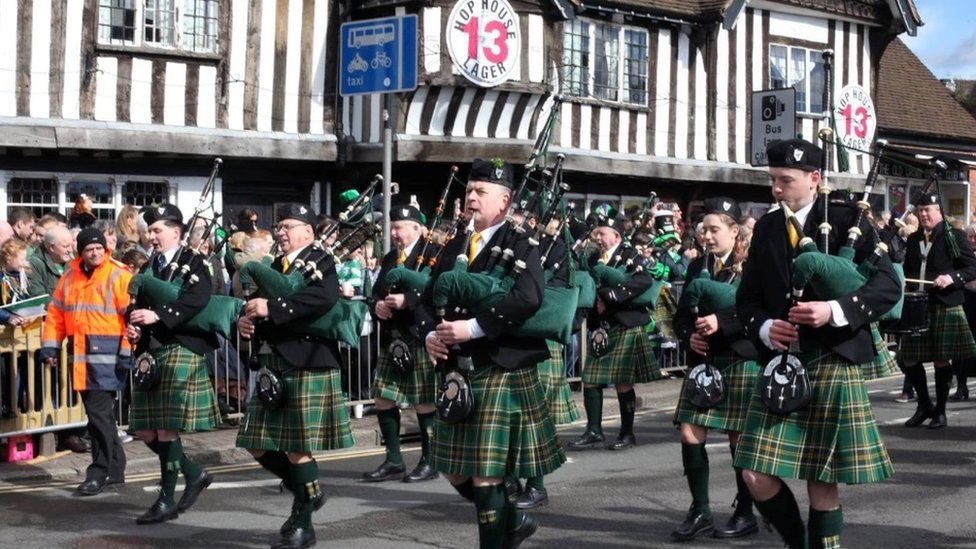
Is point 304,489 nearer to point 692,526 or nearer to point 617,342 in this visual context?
point 692,526

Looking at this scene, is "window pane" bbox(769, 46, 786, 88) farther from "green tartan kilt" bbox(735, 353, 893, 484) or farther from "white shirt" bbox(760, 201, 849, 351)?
"green tartan kilt" bbox(735, 353, 893, 484)

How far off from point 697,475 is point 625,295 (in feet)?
10.1

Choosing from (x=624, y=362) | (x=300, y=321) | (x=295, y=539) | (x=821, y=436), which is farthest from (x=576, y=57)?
(x=821, y=436)

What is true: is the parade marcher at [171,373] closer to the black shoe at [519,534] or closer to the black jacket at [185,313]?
the black jacket at [185,313]

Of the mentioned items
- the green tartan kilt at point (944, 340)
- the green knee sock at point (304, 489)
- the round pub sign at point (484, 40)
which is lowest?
the green knee sock at point (304, 489)

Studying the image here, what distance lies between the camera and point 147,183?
15.8 metres

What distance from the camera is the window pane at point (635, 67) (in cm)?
1972

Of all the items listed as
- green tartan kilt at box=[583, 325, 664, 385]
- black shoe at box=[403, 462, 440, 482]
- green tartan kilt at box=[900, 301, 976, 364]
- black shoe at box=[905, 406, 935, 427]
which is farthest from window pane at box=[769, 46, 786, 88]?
black shoe at box=[403, 462, 440, 482]

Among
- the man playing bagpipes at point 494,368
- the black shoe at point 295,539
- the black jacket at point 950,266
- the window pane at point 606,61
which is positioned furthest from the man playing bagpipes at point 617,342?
the window pane at point 606,61

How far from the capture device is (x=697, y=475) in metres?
7.21

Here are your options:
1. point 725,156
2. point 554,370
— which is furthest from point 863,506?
point 725,156

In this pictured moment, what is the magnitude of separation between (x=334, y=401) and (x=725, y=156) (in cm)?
1459

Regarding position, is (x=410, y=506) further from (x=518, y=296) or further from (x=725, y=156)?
(x=725, y=156)

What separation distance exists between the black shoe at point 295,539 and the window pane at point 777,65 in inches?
636
